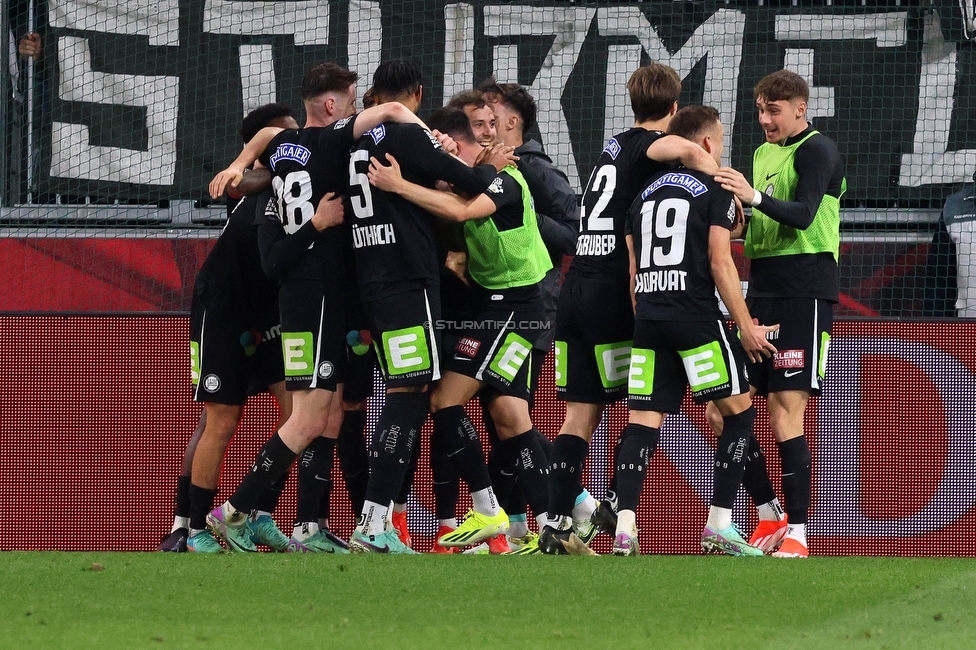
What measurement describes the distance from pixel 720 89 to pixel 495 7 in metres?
1.52

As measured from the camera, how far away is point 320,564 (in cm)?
453

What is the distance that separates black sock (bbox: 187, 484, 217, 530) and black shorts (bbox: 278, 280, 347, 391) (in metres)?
0.78

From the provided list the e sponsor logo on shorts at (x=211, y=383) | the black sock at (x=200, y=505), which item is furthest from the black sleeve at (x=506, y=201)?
the black sock at (x=200, y=505)

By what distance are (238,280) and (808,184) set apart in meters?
2.52

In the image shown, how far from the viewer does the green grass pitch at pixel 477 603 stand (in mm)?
3076

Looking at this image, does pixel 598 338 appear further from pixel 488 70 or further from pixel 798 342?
pixel 488 70

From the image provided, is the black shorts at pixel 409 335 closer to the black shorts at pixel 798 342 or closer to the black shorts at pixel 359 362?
the black shorts at pixel 359 362

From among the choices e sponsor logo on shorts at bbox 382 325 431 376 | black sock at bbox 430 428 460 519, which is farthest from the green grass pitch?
black sock at bbox 430 428 460 519

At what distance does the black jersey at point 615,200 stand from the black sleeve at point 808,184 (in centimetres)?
52

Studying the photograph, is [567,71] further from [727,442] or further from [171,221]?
[727,442]

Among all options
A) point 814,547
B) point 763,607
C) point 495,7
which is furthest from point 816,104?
point 763,607

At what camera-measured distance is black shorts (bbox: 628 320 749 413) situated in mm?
5047

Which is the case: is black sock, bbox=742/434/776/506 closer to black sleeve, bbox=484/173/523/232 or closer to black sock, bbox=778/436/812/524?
black sock, bbox=778/436/812/524

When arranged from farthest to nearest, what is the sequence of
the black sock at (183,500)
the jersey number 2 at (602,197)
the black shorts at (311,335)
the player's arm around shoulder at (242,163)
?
the black sock at (183,500)
the player's arm around shoulder at (242,163)
the jersey number 2 at (602,197)
the black shorts at (311,335)
